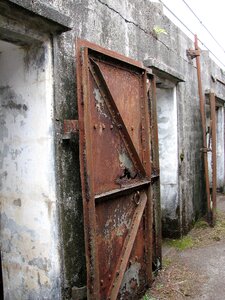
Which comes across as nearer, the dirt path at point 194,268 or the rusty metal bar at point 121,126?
the rusty metal bar at point 121,126

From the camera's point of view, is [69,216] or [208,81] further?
[208,81]

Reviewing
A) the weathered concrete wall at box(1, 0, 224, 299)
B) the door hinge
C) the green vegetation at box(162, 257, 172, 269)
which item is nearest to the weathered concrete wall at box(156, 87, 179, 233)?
the weathered concrete wall at box(1, 0, 224, 299)

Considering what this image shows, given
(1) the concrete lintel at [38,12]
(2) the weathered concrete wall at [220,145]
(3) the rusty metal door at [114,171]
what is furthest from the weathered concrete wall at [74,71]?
(2) the weathered concrete wall at [220,145]

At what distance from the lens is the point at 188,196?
5.91 meters

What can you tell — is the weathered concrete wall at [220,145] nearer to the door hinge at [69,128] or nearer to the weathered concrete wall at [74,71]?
the weathered concrete wall at [74,71]

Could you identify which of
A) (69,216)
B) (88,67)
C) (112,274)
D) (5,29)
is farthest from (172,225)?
(5,29)

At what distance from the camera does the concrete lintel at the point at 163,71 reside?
4.39 meters

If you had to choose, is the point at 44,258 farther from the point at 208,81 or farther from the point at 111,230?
the point at 208,81

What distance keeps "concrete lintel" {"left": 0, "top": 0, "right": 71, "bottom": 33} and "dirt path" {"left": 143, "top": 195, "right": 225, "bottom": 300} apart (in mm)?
2950

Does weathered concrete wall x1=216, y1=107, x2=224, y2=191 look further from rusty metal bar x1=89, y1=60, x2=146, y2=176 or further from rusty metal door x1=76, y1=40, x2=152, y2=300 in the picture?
rusty metal bar x1=89, y1=60, x2=146, y2=176

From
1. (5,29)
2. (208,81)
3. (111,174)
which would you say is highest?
(208,81)

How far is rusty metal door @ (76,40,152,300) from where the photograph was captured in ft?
8.96

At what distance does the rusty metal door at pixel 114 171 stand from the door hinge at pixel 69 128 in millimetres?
109

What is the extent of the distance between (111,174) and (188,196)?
3186 millimetres
